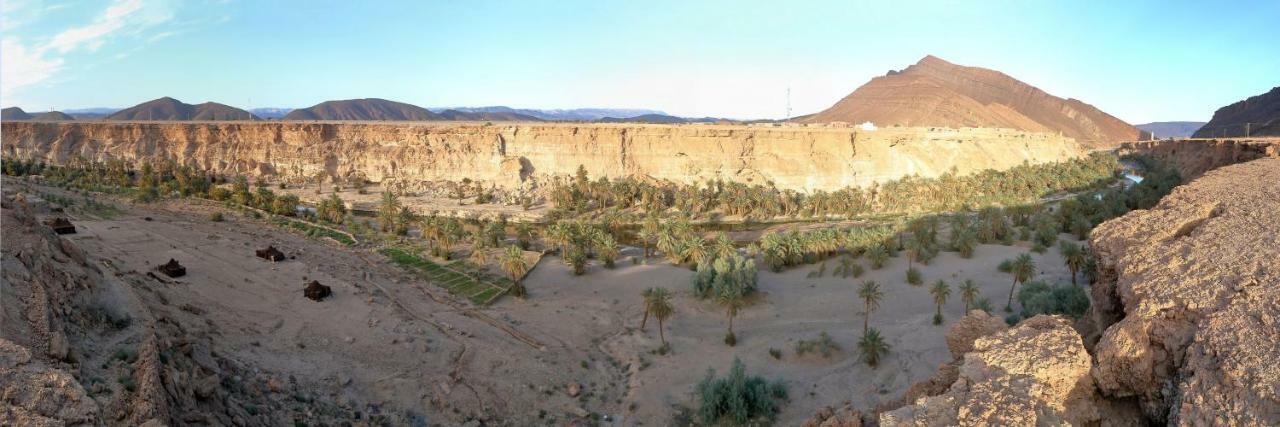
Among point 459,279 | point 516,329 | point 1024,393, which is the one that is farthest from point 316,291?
point 1024,393

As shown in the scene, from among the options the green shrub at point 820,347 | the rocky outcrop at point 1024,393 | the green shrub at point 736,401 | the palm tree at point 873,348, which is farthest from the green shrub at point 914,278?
the rocky outcrop at point 1024,393

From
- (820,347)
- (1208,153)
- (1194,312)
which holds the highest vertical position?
(1208,153)

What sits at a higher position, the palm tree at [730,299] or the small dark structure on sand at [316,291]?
the small dark structure on sand at [316,291]

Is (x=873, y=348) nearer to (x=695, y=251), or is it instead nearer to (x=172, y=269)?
(x=695, y=251)

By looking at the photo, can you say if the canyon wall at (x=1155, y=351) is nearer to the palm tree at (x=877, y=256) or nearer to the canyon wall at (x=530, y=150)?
the palm tree at (x=877, y=256)

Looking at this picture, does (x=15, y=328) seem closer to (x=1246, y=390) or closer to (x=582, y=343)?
(x=1246, y=390)

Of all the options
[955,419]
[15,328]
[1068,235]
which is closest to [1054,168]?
[1068,235]

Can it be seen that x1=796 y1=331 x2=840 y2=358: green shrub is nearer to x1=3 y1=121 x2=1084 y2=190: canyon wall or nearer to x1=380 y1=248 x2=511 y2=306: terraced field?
x1=380 y1=248 x2=511 y2=306: terraced field
